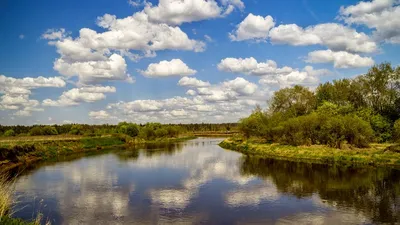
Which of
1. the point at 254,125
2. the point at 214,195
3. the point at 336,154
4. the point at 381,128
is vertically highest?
the point at 254,125

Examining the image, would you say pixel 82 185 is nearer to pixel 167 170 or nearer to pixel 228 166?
pixel 167 170

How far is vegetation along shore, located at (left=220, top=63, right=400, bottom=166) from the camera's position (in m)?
51.5

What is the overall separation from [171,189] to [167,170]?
13.4 meters

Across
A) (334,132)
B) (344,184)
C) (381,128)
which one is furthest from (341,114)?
(344,184)

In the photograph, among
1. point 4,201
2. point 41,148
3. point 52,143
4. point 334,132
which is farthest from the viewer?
point 52,143

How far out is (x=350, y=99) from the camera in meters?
74.2

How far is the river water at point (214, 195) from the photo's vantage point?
22.0m

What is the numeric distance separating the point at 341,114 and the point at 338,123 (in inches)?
553

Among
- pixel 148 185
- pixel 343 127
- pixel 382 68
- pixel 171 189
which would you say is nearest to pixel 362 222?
pixel 171 189

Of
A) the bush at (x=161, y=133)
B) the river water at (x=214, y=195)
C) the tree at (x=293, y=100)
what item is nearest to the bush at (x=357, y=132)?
the river water at (x=214, y=195)

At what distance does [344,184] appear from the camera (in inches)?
1297

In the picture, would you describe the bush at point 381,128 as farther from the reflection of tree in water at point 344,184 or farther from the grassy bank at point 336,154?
the reflection of tree in water at point 344,184

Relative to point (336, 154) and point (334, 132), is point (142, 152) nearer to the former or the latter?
point (334, 132)

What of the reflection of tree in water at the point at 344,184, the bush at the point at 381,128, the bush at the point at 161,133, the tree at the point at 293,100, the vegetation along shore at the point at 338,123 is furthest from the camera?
the bush at the point at 161,133
